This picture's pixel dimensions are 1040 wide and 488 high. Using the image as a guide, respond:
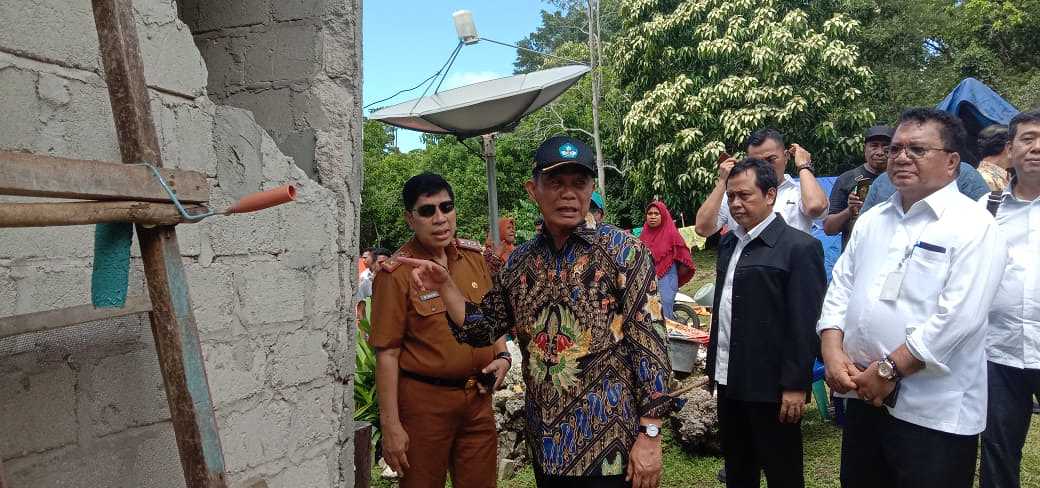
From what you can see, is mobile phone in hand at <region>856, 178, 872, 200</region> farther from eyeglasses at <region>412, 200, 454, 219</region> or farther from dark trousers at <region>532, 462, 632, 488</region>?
dark trousers at <region>532, 462, 632, 488</region>

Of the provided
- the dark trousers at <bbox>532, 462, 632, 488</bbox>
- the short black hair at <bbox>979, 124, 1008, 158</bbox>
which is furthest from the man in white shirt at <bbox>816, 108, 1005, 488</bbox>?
the short black hair at <bbox>979, 124, 1008, 158</bbox>

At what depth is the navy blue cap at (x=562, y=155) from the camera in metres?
2.61

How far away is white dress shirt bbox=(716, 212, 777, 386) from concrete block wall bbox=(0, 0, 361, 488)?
1.87 meters

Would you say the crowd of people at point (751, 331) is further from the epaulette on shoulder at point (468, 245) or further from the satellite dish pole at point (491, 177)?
the satellite dish pole at point (491, 177)

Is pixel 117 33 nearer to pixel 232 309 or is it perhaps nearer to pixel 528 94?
pixel 232 309

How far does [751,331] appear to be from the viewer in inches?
140

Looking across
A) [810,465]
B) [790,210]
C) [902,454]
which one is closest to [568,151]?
[902,454]

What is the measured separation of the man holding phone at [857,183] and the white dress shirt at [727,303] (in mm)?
1477

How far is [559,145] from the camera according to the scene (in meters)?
2.66

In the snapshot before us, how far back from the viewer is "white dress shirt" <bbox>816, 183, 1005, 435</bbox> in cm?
266

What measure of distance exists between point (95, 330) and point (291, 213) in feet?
3.06

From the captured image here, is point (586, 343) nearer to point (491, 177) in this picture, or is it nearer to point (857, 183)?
point (857, 183)

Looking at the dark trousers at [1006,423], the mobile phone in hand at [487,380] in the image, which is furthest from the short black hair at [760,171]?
the mobile phone in hand at [487,380]

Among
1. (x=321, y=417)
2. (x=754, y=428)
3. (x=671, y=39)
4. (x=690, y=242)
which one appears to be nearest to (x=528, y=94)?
(x=754, y=428)
